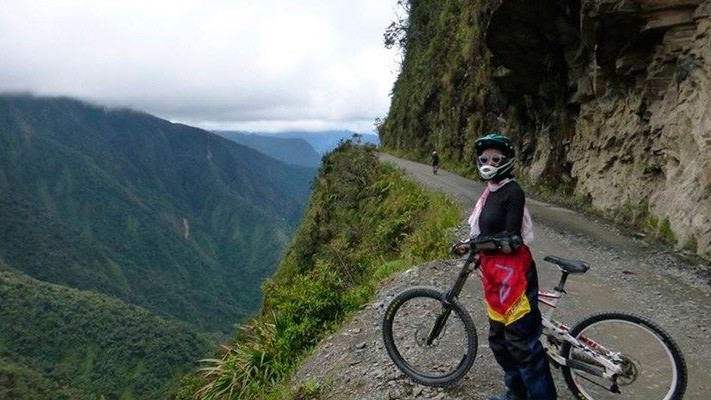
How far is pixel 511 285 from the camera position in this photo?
172 inches

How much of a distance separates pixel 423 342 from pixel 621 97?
13.3 m

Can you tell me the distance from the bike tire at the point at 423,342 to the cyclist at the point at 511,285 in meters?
0.65

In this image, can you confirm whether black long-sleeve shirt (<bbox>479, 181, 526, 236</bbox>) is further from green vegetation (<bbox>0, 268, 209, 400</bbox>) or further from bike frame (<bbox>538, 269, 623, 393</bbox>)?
green vegetation (<bbox>0, 268, 209, 400</bbox>)

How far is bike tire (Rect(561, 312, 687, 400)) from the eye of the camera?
4320 millimetres

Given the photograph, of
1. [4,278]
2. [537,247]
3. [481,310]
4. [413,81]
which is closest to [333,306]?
[481,310]

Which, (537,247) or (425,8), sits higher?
(425,8)

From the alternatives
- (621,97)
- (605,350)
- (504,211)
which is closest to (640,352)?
(605,350)

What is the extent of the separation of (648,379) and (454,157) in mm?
31259

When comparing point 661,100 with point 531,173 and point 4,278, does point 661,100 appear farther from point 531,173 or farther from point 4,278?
point 4,278

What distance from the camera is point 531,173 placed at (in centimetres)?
2309

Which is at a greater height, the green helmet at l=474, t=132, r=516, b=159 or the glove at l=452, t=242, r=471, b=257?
the green helmet at l=474, t=132, r=516, b=159

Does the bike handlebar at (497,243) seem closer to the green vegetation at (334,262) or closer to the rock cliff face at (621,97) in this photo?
the green vegetation at (334,262)

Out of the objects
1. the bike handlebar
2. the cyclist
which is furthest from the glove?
the cyclist

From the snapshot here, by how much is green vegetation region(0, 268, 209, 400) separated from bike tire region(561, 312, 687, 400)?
103m
